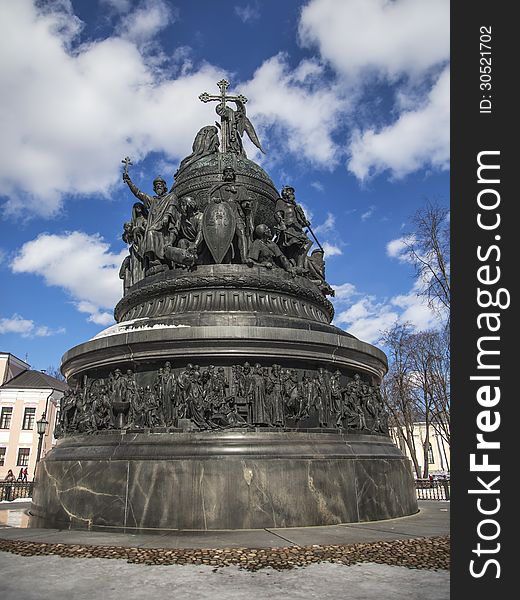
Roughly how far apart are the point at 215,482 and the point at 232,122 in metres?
13.9

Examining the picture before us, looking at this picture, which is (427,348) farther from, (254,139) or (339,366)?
(339,366)

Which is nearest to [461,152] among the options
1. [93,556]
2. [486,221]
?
[486,221]

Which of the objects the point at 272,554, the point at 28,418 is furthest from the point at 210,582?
the point at 28,418

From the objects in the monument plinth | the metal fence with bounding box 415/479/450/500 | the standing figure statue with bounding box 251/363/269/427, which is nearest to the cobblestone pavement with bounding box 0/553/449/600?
the monument plinth

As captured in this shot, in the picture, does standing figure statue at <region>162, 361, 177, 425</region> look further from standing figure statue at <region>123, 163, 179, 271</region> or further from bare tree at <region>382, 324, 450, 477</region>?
bare tree at <region>382, 324, 450, 477</region>

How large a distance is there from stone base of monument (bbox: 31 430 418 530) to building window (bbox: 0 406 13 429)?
45.2m

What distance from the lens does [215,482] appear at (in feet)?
31.6

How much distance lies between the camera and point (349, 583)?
219 inches

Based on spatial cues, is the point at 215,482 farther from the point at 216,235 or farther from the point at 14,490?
the point at 14,490

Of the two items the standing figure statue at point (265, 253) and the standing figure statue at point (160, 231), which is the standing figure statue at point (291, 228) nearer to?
the standing figure statue at point (265, 253)

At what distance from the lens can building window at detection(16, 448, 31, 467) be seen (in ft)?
165

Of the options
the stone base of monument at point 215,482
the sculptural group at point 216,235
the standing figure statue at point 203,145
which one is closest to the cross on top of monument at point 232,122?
the standing figure statue at point 203,145

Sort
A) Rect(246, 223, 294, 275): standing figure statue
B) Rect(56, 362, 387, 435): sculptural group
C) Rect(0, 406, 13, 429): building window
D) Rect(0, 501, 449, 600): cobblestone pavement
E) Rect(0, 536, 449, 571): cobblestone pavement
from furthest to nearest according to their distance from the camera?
Rect(0, 406, 13, 429): building window → Rect(246, 223, 294, 275): standing figure statue → Rect(56, 362, 387, 435): sculptural group → Rect(0, 536, 449, 571): cobblestone pavement → Rect(0, 501, 449, 600): cobblestone pavement

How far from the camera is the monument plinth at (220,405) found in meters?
9.77
